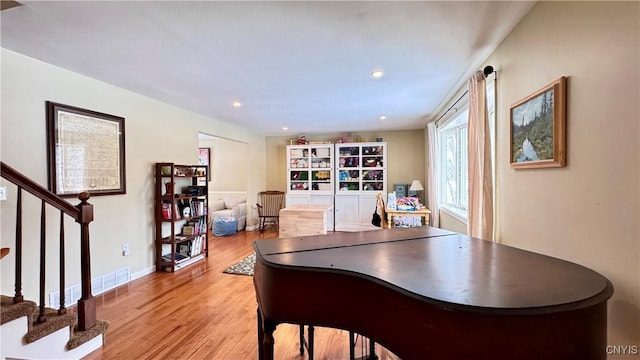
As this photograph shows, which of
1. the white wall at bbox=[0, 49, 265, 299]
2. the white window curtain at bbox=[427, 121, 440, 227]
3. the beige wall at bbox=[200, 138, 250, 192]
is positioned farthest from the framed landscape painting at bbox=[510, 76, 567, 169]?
the beige wall at bbox=[200, 138, 250, 192]

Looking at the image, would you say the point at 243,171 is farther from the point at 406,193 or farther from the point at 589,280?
the point at 589,280

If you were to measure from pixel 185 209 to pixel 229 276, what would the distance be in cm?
121

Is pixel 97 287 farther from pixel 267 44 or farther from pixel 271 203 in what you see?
pixel 271 203

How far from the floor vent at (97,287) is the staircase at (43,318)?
49cm

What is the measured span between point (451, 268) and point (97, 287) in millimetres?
3472

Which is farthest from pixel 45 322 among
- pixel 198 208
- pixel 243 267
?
pixel 198 208

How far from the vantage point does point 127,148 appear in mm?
3273

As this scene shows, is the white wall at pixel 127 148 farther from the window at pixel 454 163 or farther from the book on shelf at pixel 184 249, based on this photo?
the window at pixel 454 163

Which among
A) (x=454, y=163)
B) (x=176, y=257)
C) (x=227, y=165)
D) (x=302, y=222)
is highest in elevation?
(x=227, y=165)

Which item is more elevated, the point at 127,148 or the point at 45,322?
the point at 127,148

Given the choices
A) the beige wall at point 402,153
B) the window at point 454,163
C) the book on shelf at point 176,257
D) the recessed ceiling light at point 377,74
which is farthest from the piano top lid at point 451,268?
the beige wall at point 402,153

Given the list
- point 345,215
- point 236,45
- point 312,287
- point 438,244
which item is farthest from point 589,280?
point 345,215

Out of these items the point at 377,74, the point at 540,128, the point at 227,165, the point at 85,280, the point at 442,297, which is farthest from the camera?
the point at 227,165

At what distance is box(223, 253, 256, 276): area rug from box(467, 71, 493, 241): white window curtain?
101 inches
